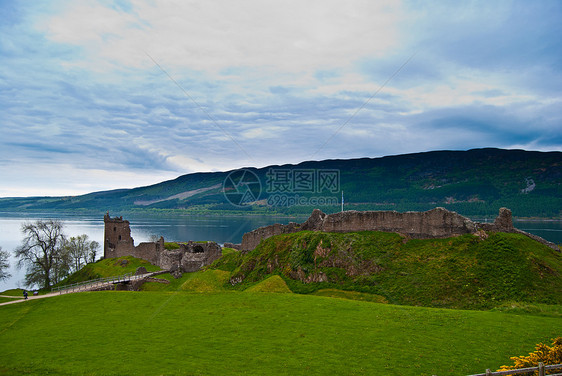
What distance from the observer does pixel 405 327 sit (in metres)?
18.2

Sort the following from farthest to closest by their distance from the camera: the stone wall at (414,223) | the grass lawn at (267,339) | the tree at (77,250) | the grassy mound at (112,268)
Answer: the tree at (77,250), the grassy mound at (112,268), the stone wall at (414,223), the grass lawn at (267,339)

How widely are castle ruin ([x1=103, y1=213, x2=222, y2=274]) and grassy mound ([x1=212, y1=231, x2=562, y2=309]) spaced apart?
16446mm

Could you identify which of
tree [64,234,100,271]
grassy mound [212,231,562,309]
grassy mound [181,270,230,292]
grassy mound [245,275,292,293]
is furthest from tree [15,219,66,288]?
grassy mound [245,275,292,293]

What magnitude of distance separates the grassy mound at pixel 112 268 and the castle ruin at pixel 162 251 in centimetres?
146

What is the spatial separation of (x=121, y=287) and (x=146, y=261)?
48.4ft

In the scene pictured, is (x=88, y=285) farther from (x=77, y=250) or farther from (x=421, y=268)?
(x=77, y=250)

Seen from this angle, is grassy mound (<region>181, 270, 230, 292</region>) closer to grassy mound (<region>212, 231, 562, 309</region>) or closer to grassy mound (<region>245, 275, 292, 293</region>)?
grassy mound (<region>212, 231, 562, 309</region>)

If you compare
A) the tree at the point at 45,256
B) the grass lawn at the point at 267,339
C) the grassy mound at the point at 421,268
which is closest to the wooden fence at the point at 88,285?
the grass lawn at the point at 267,339

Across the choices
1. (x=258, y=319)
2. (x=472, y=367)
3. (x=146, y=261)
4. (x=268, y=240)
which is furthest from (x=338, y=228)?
(x=146, y=261)

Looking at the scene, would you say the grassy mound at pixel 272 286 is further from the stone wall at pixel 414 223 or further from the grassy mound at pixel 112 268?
the grassy mound at pixel 112 268

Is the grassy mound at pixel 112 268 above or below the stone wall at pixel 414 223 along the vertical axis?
below

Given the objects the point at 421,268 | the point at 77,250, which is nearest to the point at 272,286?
the point at 421,268

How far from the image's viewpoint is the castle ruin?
5019 cm

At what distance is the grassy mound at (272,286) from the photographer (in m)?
29.2
